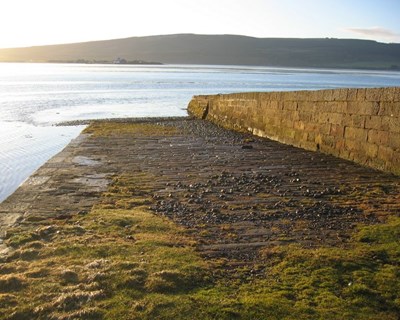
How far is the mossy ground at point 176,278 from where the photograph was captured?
323 cm

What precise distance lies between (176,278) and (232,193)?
3038 mm

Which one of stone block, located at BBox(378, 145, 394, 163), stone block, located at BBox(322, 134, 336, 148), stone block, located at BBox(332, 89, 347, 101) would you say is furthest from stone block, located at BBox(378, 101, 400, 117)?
stone block, located at BBox(322, 134, 336, 148)

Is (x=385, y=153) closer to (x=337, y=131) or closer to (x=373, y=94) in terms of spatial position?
(x=373, y=94)

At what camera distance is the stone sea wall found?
7977 millimetres

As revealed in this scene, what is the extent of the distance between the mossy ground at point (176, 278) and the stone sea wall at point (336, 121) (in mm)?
3510

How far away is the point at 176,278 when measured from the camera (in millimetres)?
3670

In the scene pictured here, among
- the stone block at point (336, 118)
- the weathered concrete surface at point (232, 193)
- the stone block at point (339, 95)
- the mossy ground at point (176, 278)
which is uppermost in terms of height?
the stone block at point (339, 95)

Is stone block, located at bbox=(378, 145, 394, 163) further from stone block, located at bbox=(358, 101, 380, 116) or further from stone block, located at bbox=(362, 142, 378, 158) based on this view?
stone block, located at bbox=(358, 101, 380, 116)

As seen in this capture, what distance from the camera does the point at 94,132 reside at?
604 inches

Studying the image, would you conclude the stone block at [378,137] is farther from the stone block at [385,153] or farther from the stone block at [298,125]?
the stone block at [298,125]

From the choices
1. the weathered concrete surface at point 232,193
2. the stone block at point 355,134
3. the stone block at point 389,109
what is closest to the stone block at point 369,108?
the stone block at point 389,109

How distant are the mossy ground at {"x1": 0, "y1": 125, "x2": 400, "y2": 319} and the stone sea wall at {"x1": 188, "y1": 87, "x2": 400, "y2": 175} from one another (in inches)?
138

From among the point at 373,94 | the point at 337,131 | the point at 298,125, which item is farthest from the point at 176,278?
the point at 298,125

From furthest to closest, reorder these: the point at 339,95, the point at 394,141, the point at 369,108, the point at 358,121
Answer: the point at 339,95
the point at 358,121
the point at 369,108
the point at 394,141
